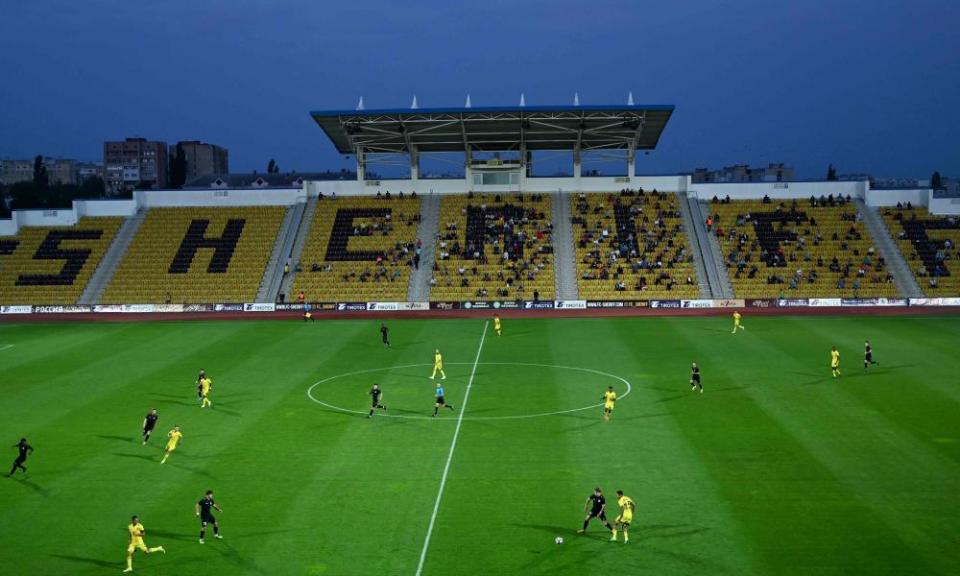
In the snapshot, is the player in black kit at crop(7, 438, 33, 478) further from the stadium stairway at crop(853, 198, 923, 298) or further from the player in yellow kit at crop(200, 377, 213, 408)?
the stadium stairway at crop(853, 198, 923, 298)

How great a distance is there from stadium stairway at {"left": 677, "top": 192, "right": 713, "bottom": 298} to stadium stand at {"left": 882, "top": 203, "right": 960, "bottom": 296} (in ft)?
49.4

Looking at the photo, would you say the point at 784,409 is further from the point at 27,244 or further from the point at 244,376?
the point at 27,244

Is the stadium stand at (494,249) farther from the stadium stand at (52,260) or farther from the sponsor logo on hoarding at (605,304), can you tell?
the stadium stand at (52,260)

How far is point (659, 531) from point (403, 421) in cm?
1263

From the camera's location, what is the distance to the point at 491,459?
27.0m

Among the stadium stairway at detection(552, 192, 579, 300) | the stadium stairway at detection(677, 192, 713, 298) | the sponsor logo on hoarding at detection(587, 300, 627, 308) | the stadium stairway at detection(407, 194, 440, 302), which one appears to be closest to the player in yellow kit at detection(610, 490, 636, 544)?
the sponsor logo on hoarding at detection(587, 300, 627, 308)

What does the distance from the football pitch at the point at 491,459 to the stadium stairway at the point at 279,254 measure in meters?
19.4

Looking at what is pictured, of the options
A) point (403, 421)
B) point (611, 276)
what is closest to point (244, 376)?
point (403, 421)

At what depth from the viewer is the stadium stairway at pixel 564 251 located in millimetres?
65188

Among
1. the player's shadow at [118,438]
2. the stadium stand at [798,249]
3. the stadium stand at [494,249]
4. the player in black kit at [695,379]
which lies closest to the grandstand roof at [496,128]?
the stadium stand at [494,249]

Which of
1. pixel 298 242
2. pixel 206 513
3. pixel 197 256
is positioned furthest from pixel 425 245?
pixel 206 513

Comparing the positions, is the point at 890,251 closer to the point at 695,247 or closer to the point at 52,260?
the point at 695,247

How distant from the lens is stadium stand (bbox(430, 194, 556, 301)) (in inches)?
2571

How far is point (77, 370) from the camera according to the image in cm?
4153
